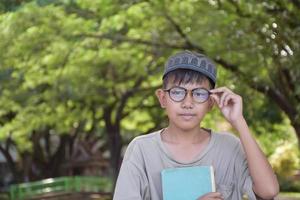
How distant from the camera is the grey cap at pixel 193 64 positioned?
247cm

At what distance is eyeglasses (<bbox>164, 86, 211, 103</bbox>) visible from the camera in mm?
2455

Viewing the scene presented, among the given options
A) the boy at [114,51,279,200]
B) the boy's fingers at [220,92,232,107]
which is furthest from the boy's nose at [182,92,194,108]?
the boy's fingers at [220,92,232,107]

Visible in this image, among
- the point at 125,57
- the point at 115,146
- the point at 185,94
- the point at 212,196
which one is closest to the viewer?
the point at 212,196

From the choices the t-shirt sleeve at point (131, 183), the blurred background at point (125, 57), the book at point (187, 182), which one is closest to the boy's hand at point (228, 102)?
the book at point (187, 182)

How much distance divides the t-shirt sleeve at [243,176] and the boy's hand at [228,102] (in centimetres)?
12

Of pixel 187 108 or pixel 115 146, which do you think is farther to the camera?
pixel 115 146

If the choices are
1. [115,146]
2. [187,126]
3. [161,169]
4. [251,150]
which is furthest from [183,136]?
[115,146]

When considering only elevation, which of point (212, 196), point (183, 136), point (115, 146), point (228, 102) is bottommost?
point (212, 196)

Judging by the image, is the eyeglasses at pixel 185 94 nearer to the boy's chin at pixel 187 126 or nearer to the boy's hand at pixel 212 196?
the boy's chin at pixel 187 126

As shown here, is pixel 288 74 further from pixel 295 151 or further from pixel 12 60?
pixel 295 151

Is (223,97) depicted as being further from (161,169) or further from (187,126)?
(161,169)

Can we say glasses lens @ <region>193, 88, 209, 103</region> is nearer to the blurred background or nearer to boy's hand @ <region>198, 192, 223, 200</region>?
boy's hand @ <region>198, 192, 223, 200</region>

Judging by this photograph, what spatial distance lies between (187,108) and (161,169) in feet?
0.79

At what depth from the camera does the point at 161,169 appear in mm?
Result: 2443
